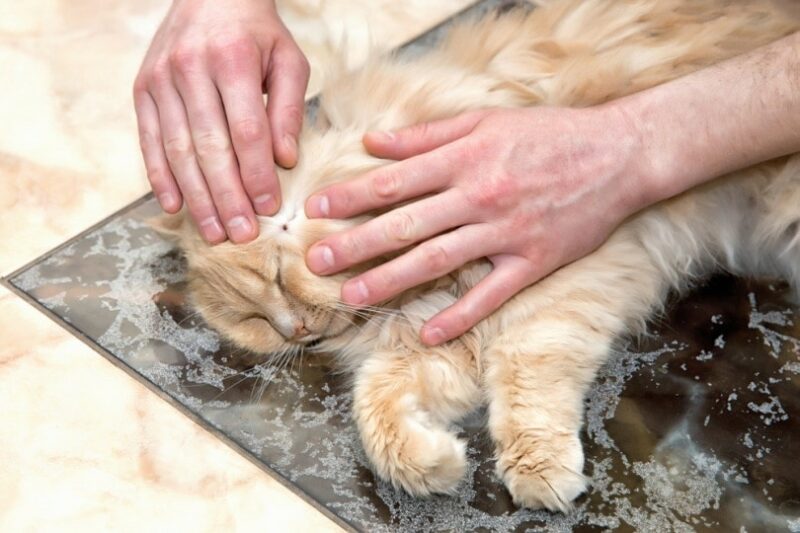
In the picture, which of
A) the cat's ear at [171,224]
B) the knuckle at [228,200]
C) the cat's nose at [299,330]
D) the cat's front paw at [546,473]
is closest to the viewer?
the cat's front paw at [546,473]

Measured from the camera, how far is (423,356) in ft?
5.29

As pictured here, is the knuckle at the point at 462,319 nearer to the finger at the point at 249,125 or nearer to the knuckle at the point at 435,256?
the knuckle at the point at 435,256

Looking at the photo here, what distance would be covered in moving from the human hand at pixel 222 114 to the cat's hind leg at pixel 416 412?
0.35 metres

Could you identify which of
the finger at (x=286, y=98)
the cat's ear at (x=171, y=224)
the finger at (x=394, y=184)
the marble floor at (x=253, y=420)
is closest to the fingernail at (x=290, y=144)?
the finger at (x=286, y=98)

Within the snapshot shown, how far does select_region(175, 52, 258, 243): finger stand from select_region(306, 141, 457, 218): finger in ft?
0.50

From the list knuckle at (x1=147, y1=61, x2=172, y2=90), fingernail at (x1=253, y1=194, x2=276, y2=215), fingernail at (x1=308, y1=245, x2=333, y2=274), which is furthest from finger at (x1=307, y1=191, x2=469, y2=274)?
knuckle at (x1=147, y1=61, x2=172, y2=90)

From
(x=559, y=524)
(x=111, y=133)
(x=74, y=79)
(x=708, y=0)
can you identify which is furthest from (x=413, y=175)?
(x=74, y=79)

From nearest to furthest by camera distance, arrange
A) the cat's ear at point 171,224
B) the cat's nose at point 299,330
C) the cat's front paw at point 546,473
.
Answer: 1. the cat's front paw at point 546,473
2. the cat's nose at point 299,330
3. the cat's ear at point 171,224

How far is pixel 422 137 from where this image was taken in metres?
1.53

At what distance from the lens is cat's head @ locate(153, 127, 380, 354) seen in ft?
4.98

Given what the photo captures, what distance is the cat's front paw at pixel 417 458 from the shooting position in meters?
1.38

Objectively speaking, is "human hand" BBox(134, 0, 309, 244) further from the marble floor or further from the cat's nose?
the marble floor

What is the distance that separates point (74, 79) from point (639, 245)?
5.20ft

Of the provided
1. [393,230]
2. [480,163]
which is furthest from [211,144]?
[480,163]
